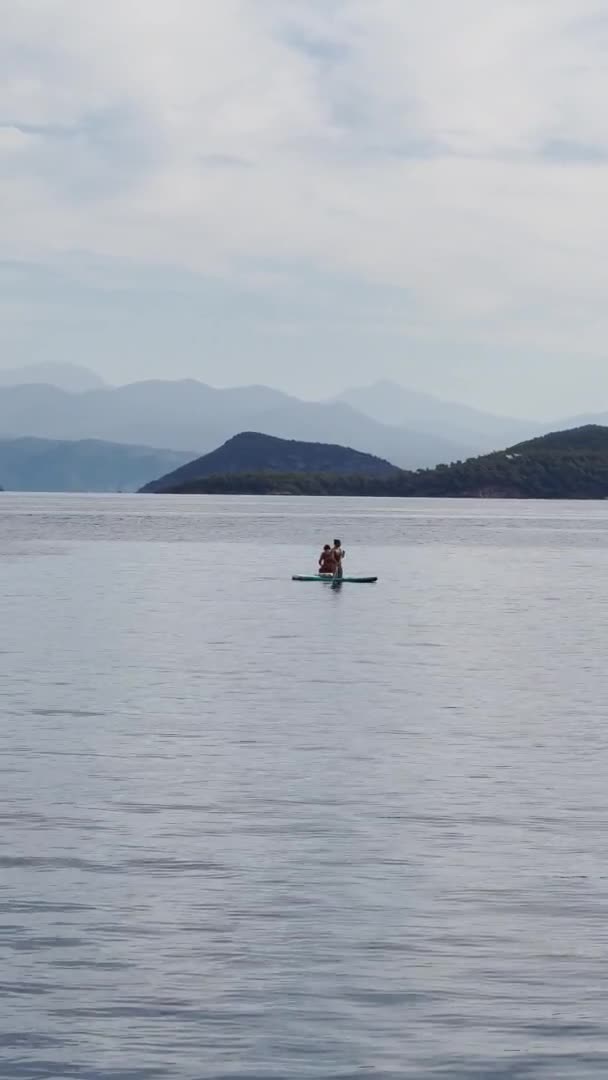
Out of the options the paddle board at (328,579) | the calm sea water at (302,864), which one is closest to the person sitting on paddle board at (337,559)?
the paddle board at (328,579)

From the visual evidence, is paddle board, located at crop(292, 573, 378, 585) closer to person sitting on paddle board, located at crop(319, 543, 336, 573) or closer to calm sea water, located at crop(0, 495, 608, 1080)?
person sitting on paddle board, located at crop(319, 543, 336, 573)

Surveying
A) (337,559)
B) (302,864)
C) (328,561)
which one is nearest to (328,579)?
(328,561)

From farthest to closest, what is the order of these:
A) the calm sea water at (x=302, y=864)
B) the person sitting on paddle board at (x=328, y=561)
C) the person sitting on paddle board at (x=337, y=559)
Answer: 1. the person sitting on paddle board at (x=328, y=561)
2. the person sitting on paddle board at (x=337, y=559)
3. the calm sea water at (x=302, y=864)

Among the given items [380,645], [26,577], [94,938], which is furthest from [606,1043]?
[26,577]

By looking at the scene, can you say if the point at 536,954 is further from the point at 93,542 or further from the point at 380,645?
A: the point at 93,542

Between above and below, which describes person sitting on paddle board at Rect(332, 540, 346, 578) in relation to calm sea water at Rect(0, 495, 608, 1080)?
above

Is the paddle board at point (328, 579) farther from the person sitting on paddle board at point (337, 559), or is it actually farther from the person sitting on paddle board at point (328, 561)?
the person sitting on paddle board at point (337, 559)

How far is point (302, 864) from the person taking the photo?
22422mm

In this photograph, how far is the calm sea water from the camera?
15734mm

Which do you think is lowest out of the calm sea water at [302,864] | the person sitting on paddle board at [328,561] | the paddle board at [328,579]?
the calm sea water at [302,864]

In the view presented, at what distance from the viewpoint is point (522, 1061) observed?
15.1 metres

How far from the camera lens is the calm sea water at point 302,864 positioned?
51.6 ft

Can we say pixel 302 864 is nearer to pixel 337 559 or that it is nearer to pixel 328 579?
pixel 337 559

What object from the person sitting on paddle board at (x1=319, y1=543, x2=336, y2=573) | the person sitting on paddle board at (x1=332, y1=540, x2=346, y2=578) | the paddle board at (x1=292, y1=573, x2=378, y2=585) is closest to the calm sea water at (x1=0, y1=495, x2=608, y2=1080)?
the person sitting on paddle board at (x1=332, y1=540, x2=346, y2=578)
